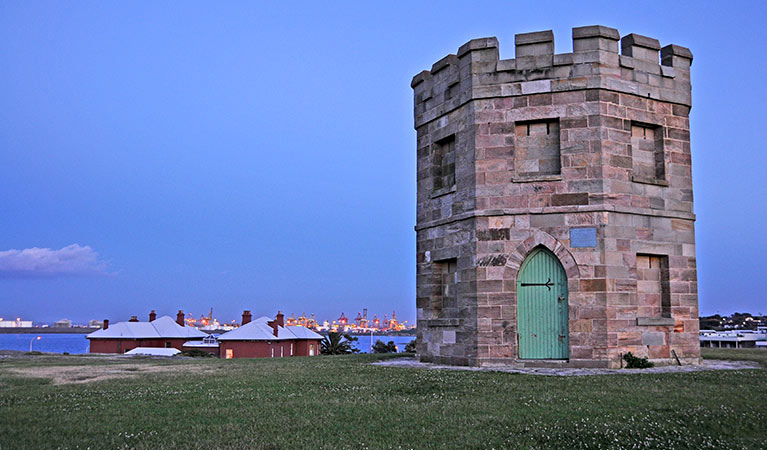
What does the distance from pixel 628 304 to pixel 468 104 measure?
6.47 metres

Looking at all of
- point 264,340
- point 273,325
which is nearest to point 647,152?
point 264,340

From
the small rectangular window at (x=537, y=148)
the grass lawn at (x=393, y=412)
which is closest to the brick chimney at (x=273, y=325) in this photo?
the small rectangular window at (x=537, y=148)

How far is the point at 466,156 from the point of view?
658 inches

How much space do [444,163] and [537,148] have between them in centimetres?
289

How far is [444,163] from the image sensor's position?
1819cm

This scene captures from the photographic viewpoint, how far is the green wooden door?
15.5 metres

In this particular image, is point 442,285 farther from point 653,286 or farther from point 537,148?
point 653,286

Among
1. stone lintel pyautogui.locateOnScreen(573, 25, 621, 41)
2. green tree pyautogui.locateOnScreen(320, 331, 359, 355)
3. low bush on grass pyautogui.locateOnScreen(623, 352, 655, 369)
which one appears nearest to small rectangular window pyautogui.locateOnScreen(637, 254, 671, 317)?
low bush on grass pyautogui.locateOnScreen(623, 352, 655, 369)

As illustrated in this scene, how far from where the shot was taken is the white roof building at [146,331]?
4841 cm

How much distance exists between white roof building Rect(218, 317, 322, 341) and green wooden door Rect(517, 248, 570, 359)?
102 feet

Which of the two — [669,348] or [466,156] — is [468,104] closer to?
[466,156]

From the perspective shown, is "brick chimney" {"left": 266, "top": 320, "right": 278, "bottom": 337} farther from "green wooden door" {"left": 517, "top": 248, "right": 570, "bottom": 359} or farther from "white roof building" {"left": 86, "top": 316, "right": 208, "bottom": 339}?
"green wooden door" {"left": 517, "top": 248, "right": 570, "bottom": 359}

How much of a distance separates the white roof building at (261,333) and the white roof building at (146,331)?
7895 millimetres

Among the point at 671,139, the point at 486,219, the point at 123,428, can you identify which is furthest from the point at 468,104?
the point at 123,428
